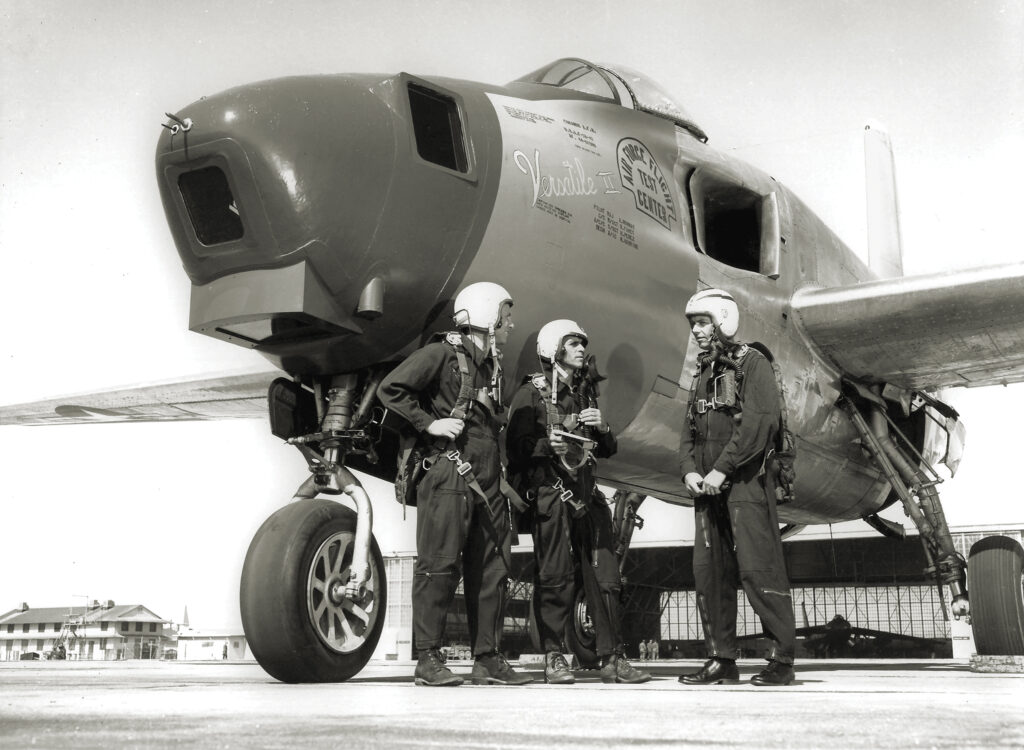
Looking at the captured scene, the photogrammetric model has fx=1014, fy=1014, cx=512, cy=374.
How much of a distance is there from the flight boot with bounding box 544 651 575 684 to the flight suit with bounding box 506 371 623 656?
0.24 ft

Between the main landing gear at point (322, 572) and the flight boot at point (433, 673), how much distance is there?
0.40 metres

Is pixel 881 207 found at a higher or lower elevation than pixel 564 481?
higher

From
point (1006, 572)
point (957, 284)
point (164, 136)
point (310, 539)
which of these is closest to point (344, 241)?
point (164, 136)

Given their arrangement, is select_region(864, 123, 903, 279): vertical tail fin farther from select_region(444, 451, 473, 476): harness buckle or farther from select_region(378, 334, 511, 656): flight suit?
select_region(444, 451, 473, 476): harness buckle

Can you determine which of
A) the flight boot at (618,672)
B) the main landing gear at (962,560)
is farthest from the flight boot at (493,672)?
the main landing gear at (962,560)

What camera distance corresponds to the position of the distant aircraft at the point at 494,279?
5352 millimetres

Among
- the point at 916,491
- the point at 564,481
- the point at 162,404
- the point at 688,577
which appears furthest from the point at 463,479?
the point at 688,577

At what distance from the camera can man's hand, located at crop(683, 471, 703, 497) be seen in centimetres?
582

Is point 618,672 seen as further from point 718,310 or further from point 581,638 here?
point 581,638

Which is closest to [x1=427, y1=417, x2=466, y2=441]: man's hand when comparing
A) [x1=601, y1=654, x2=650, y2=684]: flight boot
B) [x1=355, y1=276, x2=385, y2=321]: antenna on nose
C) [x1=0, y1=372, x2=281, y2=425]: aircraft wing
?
[x1=355, y1=276, x2=385, y2=321]: antenna on nose

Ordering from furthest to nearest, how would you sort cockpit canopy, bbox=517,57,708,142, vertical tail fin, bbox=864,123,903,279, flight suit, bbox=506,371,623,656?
vertical tail fin, bbox=864,123,903,279 < cockpit canopy, bbox=517,57,708,142 < flight suit, bbox=506,371,623,656

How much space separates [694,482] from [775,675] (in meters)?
1.15

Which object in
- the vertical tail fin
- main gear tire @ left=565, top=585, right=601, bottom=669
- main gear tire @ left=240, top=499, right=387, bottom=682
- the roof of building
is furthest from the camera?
the roof of building

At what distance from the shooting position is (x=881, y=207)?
15352 mm
